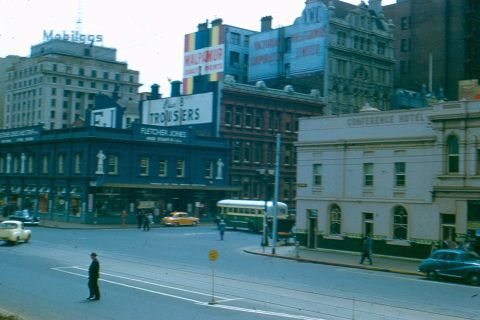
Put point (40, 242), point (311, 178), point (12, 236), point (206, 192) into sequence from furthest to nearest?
point (206, 192), point (311, 178), point (40, 242), point (12, 236)

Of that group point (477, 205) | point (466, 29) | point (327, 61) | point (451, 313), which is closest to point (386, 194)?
point (477, 205)

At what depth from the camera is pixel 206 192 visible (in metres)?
71.6

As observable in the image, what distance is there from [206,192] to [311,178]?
1146 inches

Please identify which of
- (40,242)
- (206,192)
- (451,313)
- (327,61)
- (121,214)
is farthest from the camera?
(327,61)

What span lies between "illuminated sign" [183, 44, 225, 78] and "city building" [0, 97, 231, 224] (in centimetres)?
1980

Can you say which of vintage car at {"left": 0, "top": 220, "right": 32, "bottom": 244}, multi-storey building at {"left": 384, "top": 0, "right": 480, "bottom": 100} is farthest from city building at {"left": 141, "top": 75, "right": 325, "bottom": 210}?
vintage car at {"left": 0, "top": 220, "right": 32, "bottom": 244}

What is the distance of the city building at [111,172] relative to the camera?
63156mm

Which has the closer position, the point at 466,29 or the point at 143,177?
the point at 143,177

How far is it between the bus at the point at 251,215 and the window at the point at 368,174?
1333 cm

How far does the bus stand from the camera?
53.4 metres

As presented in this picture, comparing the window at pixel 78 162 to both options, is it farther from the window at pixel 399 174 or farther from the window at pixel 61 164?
the window at pixel 399 174

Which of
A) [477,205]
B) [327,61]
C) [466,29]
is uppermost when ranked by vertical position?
[466,29]

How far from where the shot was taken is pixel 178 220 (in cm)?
6266

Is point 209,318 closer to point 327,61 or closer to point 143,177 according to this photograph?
point 143,177
